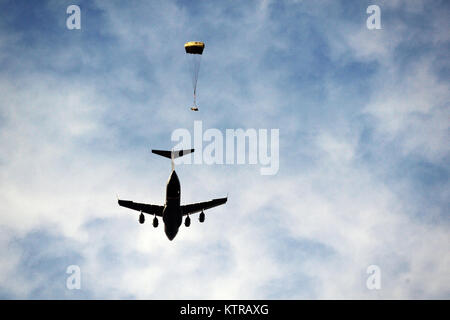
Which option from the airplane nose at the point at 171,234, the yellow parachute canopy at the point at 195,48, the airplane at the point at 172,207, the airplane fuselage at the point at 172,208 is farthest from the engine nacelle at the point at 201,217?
the yellow parachute canopy at the point at 195,48

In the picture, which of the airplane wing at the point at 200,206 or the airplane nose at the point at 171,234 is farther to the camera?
the airplane wing at the point at 200,206

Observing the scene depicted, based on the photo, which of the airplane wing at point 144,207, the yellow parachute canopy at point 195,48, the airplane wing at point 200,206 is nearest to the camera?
the yellow parachute canopy at point 195,48

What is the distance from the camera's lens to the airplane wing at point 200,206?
274 feet

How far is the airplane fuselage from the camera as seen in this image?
243 feet

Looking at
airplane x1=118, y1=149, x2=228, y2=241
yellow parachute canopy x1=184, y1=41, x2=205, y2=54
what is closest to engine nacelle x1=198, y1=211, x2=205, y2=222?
airplane x1=118, y1=149, x2=228, y2=241

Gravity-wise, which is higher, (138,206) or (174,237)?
(138,206)

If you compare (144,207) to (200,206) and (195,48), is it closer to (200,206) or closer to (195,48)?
(200,206)

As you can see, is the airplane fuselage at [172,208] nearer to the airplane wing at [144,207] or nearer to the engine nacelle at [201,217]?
the engine nacelle at [201,217]
